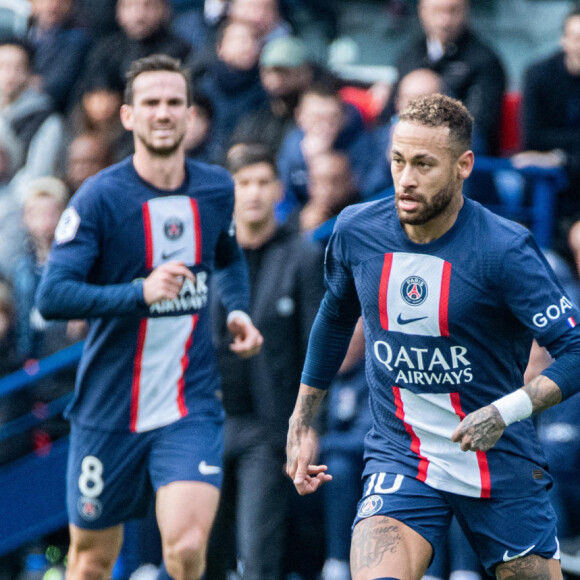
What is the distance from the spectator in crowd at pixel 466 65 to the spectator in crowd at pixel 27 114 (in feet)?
10.9

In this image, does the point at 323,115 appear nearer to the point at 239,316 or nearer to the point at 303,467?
the point at 239,316

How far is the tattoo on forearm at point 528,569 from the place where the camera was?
4.08 metres

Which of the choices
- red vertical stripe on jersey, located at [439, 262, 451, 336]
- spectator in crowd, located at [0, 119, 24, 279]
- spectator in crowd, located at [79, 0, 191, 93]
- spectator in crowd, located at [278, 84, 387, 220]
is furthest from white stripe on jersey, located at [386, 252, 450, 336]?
spectator in crowd, located at [79, 0, 191, 93]

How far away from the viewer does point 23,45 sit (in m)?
9.81

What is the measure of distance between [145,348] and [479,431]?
6.48 feet

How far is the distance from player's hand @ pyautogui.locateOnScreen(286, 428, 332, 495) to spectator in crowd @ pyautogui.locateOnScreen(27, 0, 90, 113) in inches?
258

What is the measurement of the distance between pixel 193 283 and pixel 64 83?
5480mm

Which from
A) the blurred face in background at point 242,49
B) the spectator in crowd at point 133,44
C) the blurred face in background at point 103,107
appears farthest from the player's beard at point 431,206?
the spectator in crowd at point 133,44

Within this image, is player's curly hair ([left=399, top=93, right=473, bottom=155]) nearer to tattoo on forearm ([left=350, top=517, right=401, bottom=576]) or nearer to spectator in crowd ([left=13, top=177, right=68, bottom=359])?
tattoo on forearm ([left=350, top=517, right=401, bottom=576])

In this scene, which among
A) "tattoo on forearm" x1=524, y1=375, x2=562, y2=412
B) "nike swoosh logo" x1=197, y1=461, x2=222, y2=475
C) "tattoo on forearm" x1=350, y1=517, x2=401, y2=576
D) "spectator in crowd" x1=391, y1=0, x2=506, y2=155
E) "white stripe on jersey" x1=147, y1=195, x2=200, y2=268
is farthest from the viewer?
"spectator in crowd" x1=391, y1=0, x2=506, y2=155

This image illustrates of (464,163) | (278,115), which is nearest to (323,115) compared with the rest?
(278,115)

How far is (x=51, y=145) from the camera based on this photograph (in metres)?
9.57

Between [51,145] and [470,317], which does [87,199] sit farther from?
[51,145]

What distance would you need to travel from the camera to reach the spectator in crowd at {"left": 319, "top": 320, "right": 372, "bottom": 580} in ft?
20.9
